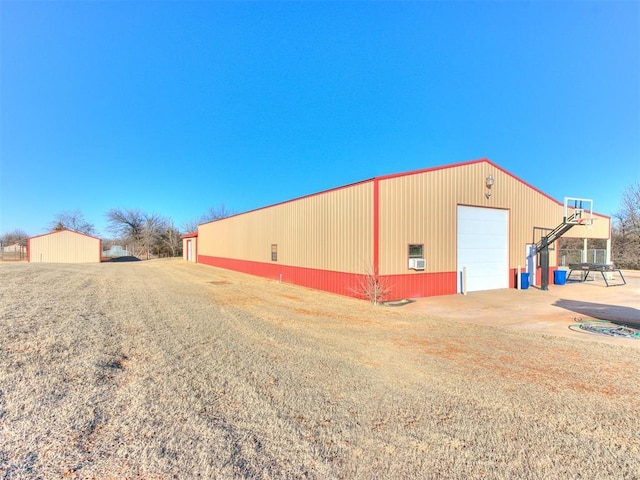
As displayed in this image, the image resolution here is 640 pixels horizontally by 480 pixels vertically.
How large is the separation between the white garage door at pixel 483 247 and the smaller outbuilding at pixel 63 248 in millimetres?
35713

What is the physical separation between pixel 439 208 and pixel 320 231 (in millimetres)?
4897

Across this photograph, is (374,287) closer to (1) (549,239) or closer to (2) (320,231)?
(2) (320,231)

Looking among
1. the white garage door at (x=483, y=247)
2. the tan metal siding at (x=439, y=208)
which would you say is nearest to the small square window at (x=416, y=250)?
the tan metal siding at (x=439, y=208)

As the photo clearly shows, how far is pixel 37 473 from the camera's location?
227 centimetres

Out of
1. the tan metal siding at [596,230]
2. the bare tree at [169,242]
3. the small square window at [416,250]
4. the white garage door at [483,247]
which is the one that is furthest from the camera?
the bare tree at [169,242]

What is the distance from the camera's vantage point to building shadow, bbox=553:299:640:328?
7555 mm

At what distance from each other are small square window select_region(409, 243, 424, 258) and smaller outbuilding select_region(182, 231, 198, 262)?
2960 centimetres

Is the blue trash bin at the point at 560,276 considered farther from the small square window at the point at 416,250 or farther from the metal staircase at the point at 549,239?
the small square window at the point at 416,250

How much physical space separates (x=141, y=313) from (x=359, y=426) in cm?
684

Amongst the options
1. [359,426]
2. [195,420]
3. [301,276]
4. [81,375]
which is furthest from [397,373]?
[301,276]

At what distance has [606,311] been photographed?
8727 millimetres

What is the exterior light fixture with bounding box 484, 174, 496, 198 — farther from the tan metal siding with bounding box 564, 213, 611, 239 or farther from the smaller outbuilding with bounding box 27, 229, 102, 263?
the smaller outbuilding with bounding box 27, 229, 102, 263

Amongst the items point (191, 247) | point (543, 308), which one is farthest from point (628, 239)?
point (191, 247)

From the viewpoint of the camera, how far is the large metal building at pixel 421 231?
10.9m
